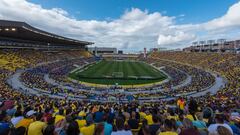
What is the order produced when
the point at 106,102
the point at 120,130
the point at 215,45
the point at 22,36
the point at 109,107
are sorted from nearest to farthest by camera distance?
1. the point at 120,130
2. the point at 109,107
3. the point at 106,102
4. the point at 22,36
5. the point at 215,45

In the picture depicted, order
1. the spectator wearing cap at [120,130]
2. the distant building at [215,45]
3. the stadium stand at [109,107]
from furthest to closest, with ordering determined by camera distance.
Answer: the distant building at [215,45]
the stadium stand at [109,107]
the spectator wearing cap at [120,130]

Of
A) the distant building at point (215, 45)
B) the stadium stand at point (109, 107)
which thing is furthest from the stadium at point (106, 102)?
the distant building at point (215, 45)

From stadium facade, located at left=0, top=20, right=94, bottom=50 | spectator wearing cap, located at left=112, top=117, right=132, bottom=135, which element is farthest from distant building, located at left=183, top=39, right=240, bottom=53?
spectator wearing cap, located at left=112, top=117, right=132, bottom=135

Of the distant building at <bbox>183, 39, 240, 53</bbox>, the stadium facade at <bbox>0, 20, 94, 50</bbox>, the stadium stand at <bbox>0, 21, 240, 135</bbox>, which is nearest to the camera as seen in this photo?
the stadium stand at <bbox>0, 21, 240, 135</bbox>

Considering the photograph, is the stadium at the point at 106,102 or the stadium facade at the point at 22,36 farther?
the stadium facade at the point at 22,36

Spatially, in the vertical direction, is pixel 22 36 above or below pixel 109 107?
above

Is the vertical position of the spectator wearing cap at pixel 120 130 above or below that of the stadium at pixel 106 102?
above

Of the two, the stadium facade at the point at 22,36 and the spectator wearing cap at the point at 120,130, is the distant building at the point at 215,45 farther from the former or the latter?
the spectator wearing cap at the point at 120,130

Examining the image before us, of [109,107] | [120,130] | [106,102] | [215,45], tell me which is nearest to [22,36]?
[106,102]

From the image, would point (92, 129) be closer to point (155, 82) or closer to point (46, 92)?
point (46, 92)

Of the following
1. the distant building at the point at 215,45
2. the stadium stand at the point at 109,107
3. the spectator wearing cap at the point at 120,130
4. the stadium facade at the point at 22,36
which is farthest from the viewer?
the distant building at the point at 215,45

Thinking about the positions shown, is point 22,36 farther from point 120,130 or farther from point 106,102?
point 120,130

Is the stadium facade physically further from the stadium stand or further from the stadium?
the stadium stand

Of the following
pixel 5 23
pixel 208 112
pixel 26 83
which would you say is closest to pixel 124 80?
pixel 26 83
